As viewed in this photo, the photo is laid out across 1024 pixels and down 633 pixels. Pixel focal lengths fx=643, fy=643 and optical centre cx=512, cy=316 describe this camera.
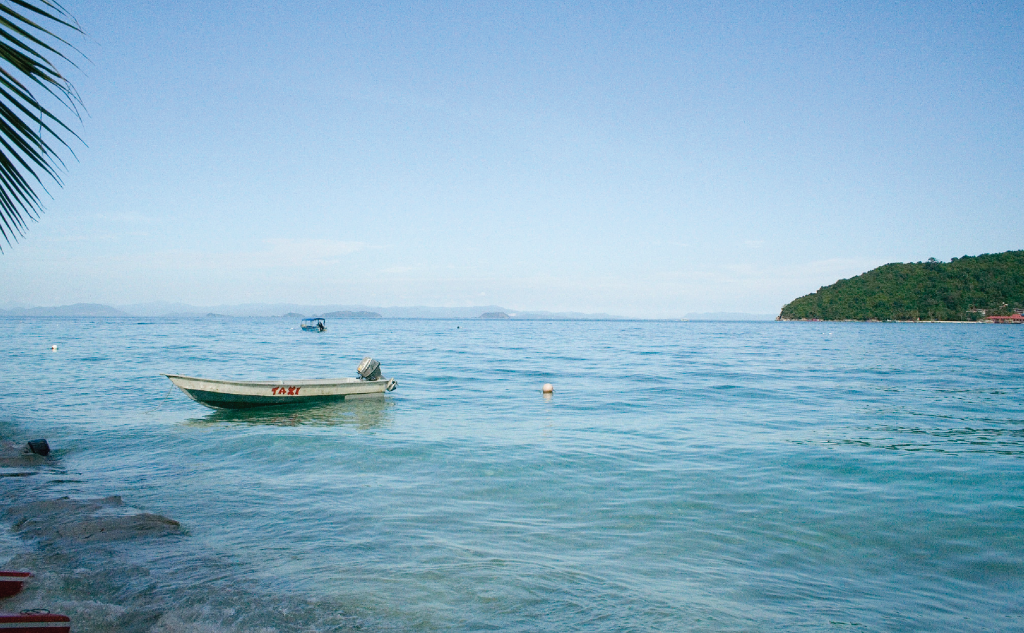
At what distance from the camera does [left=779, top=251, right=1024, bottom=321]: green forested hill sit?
15738 centimetres

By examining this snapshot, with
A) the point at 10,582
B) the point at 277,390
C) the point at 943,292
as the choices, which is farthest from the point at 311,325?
the point at 943,292

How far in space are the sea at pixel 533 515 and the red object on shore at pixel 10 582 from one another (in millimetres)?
249

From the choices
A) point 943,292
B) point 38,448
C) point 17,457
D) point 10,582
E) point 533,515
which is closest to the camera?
point 10,582

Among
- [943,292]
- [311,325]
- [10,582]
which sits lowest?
[10,582]

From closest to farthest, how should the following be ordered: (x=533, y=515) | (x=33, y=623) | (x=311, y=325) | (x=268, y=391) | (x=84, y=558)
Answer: (x=33, y=623), (x=84, y=558), (x=533, y=515), (x=268, y=391), (x=311, y=325)

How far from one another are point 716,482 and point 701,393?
15241 mm

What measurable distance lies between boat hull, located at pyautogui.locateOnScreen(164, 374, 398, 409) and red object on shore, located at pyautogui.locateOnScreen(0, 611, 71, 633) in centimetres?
1545

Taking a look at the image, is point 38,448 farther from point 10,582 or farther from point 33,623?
point 33,623

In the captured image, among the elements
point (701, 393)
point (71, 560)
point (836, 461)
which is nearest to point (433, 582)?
point (71, 560)

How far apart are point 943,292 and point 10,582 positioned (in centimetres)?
19790

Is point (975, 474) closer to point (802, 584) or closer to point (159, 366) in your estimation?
point (802, 584)

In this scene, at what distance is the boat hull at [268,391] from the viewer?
1981 cm

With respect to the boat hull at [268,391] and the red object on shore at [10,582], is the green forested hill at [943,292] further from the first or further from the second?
the red object on shore at [10,582]

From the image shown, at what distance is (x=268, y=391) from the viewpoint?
69.3 ft
